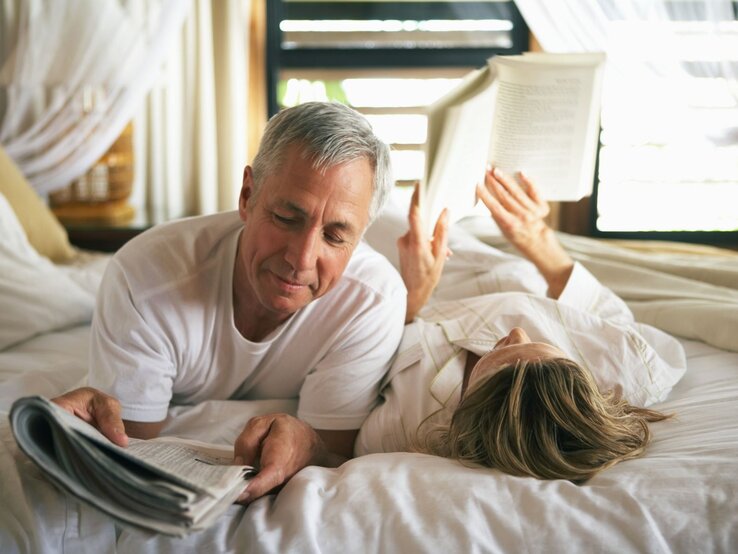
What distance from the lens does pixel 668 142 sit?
3.57 metres

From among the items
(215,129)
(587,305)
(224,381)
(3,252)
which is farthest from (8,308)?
(215,129)

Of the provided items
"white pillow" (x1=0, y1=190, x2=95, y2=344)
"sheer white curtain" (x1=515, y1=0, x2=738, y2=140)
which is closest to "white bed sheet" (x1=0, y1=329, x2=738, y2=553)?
"white pillow" (x1=0, y1=190, x2=95, y2=344)

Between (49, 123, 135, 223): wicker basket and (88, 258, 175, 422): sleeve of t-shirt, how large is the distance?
1936 millimetres

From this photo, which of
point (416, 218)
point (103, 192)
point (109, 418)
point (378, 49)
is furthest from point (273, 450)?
point (378, 49)

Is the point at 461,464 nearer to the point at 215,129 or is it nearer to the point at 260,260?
the point at 260,260

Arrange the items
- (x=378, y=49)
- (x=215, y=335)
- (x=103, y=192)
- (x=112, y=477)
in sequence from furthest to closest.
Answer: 1. (x=378, y=49)
2. (x=103, y=192)
3. (x=215, y=335)
4. (x=112, y=477)

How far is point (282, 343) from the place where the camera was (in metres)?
1.48

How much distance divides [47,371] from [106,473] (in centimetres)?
81

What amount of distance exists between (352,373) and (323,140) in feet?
1.30

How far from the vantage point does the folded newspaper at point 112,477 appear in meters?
0.91

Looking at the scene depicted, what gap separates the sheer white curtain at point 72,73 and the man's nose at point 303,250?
2.02 metres

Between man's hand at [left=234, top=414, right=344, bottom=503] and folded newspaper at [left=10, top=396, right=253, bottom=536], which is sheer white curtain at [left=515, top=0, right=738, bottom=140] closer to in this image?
man's hand at [left=234, top=414, right=344, bottom=503]

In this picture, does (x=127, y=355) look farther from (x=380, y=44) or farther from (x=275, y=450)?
(x=380, y=44)

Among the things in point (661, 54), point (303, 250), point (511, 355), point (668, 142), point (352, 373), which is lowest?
point (668, 142)
